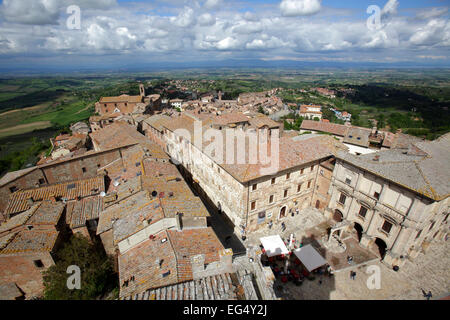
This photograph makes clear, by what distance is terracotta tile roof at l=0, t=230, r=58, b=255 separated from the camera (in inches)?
736

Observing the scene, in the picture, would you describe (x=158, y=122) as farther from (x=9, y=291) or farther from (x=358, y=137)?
(x=358, y=137)

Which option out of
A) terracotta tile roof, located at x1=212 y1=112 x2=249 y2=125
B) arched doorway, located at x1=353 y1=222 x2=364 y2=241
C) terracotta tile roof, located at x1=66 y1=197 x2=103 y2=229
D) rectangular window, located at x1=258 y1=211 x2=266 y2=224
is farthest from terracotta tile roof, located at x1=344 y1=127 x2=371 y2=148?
terracotta tile roof, located at x1=66 y1=197 x2=103 y2=229

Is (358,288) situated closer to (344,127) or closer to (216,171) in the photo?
(216,171)

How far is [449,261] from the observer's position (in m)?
24.6

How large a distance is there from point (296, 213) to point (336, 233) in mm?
5661

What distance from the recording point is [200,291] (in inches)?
487

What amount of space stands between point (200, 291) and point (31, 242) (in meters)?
17.4

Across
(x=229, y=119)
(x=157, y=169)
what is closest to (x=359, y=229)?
(x=157, y=169)

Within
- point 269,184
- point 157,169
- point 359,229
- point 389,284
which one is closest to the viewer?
point 389,284

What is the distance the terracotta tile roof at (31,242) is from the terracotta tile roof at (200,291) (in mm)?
12668

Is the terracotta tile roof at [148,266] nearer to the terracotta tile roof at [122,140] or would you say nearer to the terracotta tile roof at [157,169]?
the terracotta tile roof at [157,169]

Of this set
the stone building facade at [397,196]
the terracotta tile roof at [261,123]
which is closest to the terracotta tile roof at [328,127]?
the terracotta tile roof at [261,123]
